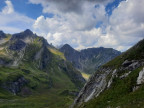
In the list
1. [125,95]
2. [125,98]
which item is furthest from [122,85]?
[125,98]

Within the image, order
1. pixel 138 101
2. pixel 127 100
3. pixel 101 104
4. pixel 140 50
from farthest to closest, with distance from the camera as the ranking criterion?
pixel 140 50 < pixel 101 104 < pixel 127 100 < pixel 138 101

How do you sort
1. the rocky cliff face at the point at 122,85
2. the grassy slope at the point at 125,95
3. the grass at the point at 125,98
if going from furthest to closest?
the rocky cliff face at the point at 122,85
the grassy slope at the point at 125,95
the grass at the point at 125,98

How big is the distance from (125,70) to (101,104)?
83.6 ft

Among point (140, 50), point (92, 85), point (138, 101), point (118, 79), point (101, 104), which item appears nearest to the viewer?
point (138, 101)

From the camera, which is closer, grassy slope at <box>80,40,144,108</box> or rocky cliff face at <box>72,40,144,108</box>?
grassy slope at <box>80,40,144,108</box>

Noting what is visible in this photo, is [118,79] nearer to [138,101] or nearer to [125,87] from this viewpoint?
[125,87]

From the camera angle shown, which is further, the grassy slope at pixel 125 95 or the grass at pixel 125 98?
the grassy slope at pixel 125 95

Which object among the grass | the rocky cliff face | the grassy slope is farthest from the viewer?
the rocky cliff face

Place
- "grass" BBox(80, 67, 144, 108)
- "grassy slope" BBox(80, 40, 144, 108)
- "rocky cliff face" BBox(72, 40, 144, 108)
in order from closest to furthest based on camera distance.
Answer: "grass" BBox(80, 67, 144, 108) < "grassy slope" BBox(80, 40, 144, 108) < "rocky cliff face" BBox(72, 40, 144, 108)

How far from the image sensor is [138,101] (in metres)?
42.7

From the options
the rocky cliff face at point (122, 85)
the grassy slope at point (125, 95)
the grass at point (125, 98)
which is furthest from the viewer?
the rocky cliff face at point (122, 85)

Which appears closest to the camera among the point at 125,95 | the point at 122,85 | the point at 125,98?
the point at 125,98

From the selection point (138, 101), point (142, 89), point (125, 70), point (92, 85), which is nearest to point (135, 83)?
point (142, 89)

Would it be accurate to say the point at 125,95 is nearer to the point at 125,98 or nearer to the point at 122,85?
the point at 125,98
